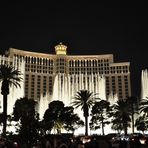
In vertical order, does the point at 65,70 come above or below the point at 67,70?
below

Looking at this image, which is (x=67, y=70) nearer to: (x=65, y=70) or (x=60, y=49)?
(x=65, y=70)

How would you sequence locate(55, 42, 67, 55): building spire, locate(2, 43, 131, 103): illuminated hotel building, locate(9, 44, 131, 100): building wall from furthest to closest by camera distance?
locate(55, 42, 67, 55): building spire → locate(9, 44, 131, 100): building wall → locate(2, 43, 131, 103): illuminated hotel building

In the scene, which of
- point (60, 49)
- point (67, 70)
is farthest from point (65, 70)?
point (60, 49)

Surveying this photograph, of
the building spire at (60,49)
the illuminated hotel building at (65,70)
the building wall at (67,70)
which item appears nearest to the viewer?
the illuminated hotel building at (65,70)

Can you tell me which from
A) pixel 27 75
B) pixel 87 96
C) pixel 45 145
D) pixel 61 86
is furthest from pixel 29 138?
pixel 27 75

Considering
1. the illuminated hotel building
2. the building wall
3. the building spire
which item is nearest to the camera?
the illuminated hotel building

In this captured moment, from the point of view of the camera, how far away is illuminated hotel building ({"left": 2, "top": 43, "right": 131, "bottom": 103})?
529 ft

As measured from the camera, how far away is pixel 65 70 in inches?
6634

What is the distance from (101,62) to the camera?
170750 millimetres

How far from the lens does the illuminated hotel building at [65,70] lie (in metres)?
161

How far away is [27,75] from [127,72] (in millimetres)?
48697

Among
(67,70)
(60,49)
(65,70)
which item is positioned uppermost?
(60,49)

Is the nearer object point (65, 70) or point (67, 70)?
point (65, 70)

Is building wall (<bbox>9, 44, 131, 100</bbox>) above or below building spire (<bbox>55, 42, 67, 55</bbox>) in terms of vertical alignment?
below
